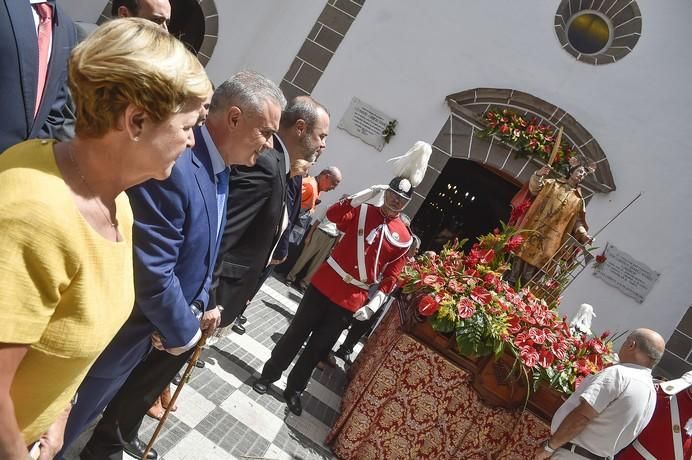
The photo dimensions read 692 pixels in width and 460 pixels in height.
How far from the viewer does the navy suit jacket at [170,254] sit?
1622mm

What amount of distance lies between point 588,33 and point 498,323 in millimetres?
6478

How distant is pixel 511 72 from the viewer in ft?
25.8

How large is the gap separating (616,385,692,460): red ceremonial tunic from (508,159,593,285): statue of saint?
7.54ft

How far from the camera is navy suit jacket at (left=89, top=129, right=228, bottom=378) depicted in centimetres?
162

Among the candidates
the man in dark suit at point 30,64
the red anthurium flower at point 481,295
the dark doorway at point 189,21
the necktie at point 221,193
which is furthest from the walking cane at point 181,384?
the dark doorway at point 189,21

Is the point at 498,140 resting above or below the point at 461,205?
above

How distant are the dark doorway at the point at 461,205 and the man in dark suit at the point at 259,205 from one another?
25.6 ft

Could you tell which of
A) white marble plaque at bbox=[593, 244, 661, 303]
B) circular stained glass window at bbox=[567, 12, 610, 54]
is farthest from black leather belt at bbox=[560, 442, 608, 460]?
circular stained glass window at bbox=[567, 12, 610, 54]

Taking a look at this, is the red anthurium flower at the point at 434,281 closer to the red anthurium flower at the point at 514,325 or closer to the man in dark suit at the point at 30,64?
the red anthurium flower at the point at 514,325

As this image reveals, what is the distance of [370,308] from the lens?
12.7ft

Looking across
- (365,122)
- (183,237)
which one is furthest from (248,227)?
(365,122)

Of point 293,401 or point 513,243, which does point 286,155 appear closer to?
point 293,401

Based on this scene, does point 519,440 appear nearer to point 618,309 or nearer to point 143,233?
point 143,233

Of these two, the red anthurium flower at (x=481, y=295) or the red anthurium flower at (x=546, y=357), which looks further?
the red anthurium flower at (x=481, y=295)
